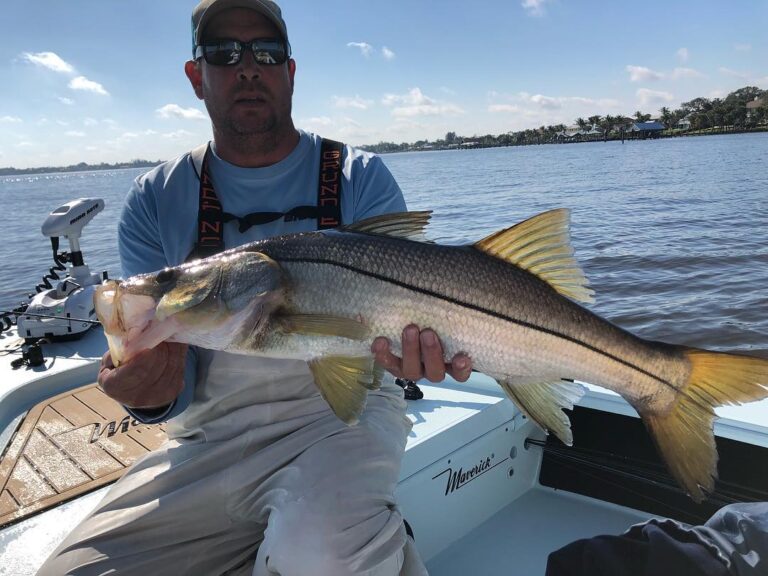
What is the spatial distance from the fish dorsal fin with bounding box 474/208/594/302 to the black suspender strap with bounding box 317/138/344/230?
3.18ft

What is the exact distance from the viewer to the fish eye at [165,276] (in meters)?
2.16

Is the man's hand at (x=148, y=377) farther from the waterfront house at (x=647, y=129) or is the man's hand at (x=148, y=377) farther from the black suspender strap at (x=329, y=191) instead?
the waterfront house at (x=647, y=129)

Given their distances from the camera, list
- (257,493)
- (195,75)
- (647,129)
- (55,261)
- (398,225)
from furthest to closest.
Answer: (647,129), (55,261), (195,75), (257,493), (398,225)

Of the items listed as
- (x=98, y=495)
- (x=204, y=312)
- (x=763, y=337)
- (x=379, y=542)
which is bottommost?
(x=763, y=337)

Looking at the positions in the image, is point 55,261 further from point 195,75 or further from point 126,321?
point 126,321

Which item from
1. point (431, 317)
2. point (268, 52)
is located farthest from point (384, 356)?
point (268, 52)

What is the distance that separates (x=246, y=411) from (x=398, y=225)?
1.17 meters

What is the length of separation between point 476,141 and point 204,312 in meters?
192

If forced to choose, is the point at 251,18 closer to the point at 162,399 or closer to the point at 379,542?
the point at 162,399

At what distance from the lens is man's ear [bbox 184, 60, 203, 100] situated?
3.17m

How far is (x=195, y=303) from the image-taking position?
213 cm

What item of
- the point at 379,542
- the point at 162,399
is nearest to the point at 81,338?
the point at 162,399

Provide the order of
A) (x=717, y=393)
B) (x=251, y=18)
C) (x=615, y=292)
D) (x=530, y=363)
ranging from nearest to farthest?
1. (x=717, y=393)
2. (x=530, y=363)
3. (x=251, y=18)
4. (x=615, y=292)

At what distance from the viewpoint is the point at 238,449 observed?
2.62m
